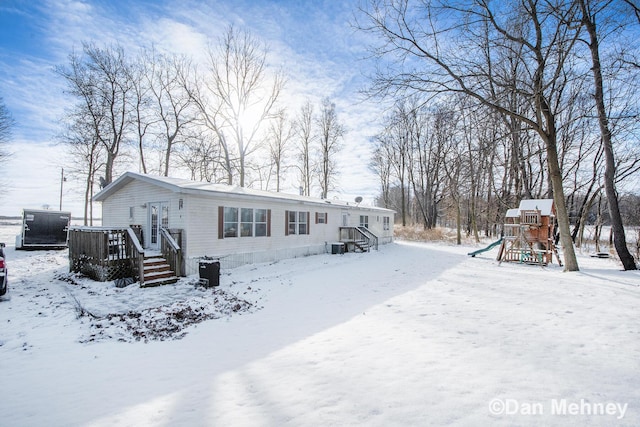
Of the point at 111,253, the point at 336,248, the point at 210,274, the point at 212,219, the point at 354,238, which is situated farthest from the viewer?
the point at 354,238

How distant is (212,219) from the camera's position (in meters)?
10.8

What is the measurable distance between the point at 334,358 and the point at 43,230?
21.0 m

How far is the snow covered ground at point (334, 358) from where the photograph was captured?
2.70 meters

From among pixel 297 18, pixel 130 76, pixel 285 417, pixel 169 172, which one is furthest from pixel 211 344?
pixel 130 76

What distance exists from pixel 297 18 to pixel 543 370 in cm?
1116

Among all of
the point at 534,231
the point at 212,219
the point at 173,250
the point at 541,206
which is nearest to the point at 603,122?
the point at 541,206

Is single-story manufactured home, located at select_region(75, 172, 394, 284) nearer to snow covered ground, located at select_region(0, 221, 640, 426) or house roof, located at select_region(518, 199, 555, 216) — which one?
snow covered ground, located at select_region(0, 221, 640, 426)

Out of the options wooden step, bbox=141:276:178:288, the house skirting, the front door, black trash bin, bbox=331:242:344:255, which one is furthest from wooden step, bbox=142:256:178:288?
black trash bin, bbox=331:242:344:255

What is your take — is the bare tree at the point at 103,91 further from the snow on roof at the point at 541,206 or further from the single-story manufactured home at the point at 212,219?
the snow on roof at the point at 541,206

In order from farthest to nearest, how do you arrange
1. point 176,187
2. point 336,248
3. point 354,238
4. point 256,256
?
point 354,238, point 336,248, point 256,256, point 176,187

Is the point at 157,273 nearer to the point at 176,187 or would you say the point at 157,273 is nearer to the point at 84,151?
the point at 176,187

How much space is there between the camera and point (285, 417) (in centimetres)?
263

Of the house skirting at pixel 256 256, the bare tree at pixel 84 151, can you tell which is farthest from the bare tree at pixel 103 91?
the house skirting at pixel 256 256

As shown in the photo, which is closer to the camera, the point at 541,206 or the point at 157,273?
the point at 157,273
